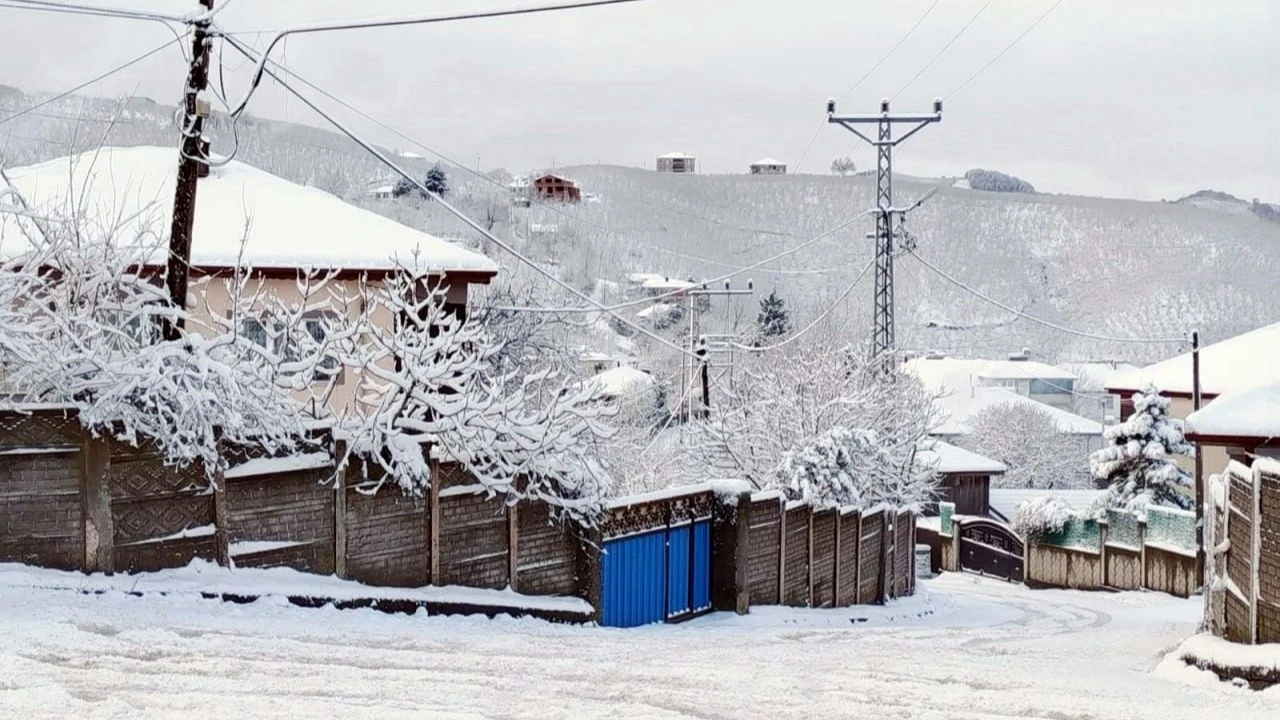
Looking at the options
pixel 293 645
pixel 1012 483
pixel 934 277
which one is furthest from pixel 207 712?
pixel 934 277

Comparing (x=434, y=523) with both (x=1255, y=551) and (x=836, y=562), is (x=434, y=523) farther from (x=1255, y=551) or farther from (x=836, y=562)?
(x=836, y=562)

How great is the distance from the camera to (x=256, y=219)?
76.5ft

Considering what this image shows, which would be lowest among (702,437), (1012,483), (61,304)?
(1012,483)

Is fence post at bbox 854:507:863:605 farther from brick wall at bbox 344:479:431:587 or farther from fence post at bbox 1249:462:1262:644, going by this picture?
fence post at bbox 1249:462:1262:644

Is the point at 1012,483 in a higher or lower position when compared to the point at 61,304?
lower

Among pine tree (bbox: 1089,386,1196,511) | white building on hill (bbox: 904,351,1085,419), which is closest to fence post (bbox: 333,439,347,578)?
pine tree (bbox: 1089,386,1196,511)

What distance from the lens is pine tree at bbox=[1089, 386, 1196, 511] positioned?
3856 cm

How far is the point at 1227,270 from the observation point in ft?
457

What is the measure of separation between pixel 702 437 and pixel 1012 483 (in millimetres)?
39678

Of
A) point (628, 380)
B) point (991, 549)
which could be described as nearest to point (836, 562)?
point (991, 549)

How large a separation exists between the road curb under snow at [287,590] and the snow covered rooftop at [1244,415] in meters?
11.7

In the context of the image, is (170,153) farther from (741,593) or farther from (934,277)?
(934,277)

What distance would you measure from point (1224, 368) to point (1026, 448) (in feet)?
71.9

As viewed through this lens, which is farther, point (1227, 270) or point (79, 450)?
point (1227, 270)
